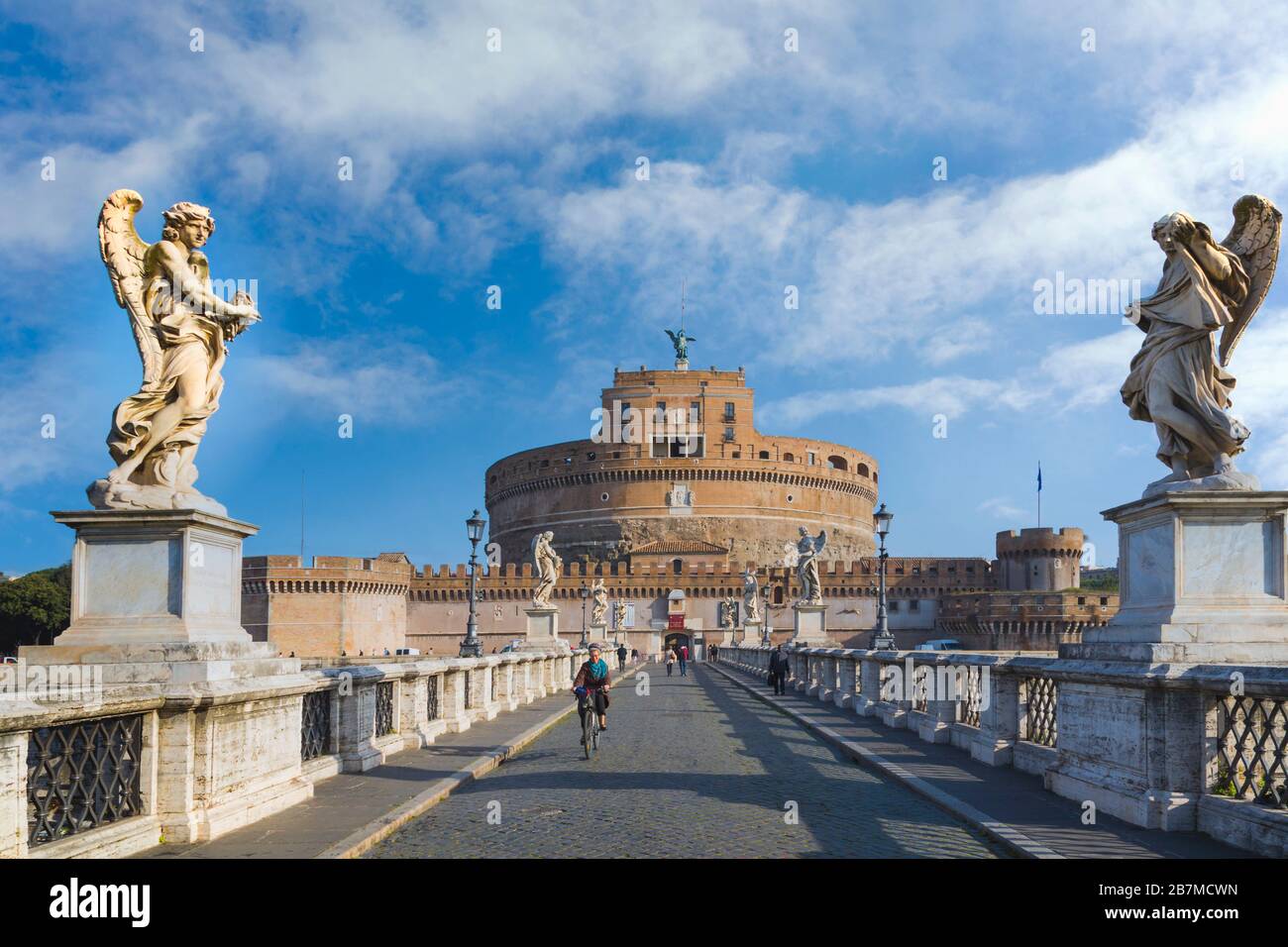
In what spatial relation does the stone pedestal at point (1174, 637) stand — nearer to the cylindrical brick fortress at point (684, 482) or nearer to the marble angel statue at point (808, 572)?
the marble angel statue at point (808, 572)

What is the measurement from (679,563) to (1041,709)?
79.6 metres

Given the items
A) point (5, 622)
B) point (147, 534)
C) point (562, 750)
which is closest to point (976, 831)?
point (147, 534)

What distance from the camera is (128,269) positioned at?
7.53 meters

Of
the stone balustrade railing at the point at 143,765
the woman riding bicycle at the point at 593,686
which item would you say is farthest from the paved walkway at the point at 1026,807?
the stone balustrade railing at the point at 143,765

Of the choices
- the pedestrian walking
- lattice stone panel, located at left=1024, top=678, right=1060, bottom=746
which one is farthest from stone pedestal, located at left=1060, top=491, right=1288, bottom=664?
the pedestrian walking

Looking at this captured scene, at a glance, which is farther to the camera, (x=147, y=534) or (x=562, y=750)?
(x=562, y=750)

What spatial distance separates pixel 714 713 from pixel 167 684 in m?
14.0

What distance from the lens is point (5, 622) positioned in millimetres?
72312

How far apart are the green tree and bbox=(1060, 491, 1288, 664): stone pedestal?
238ft

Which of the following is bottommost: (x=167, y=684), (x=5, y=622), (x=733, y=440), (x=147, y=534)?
(x=5, y=622)

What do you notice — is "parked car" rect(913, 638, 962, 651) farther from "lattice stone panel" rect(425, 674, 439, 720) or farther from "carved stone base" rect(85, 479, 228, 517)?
"carved stone base" rect(85, 479, 228, 517)

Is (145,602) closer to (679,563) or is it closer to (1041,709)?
(1041,709)
